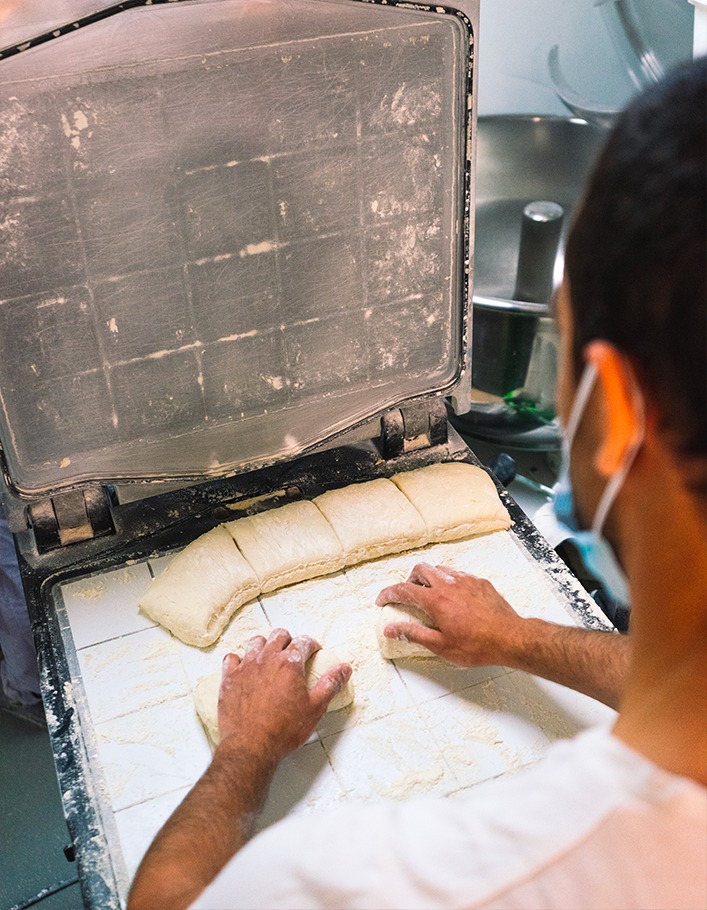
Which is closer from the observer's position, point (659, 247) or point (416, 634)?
point (659, 247)

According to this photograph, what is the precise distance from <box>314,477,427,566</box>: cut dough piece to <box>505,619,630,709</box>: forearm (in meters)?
0.28

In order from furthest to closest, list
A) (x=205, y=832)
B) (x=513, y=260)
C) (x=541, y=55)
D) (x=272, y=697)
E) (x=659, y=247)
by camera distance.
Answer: (x=541, y=55), (x=513, y=260), (x=272, y=697), (x=205, y=832), (x=659, y=247)

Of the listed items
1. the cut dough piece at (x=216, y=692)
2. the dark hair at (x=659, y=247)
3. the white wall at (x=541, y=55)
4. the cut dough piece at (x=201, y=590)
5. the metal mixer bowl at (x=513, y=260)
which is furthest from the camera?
the white wall at (x=541, y=55)

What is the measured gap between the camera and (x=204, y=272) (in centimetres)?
144

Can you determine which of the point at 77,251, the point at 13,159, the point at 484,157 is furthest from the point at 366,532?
the point at 484,157

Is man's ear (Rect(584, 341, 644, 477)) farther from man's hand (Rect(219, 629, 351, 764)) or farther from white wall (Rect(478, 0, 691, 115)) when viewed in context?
white wall (Rect(478, 0, 691, 115))

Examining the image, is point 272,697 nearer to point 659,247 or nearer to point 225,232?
point 225,232

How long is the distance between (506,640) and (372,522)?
34cm

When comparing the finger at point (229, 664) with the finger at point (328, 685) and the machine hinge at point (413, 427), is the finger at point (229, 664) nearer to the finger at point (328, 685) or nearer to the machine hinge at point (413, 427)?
the finger at point (328, 685)

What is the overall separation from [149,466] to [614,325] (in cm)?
108

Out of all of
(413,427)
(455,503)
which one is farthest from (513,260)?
(455,503)

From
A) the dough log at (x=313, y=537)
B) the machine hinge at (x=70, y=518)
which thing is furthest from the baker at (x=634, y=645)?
the machine hinge at (x=70, y=518)

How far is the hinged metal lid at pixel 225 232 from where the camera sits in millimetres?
1249

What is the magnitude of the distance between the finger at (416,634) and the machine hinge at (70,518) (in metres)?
0.56
